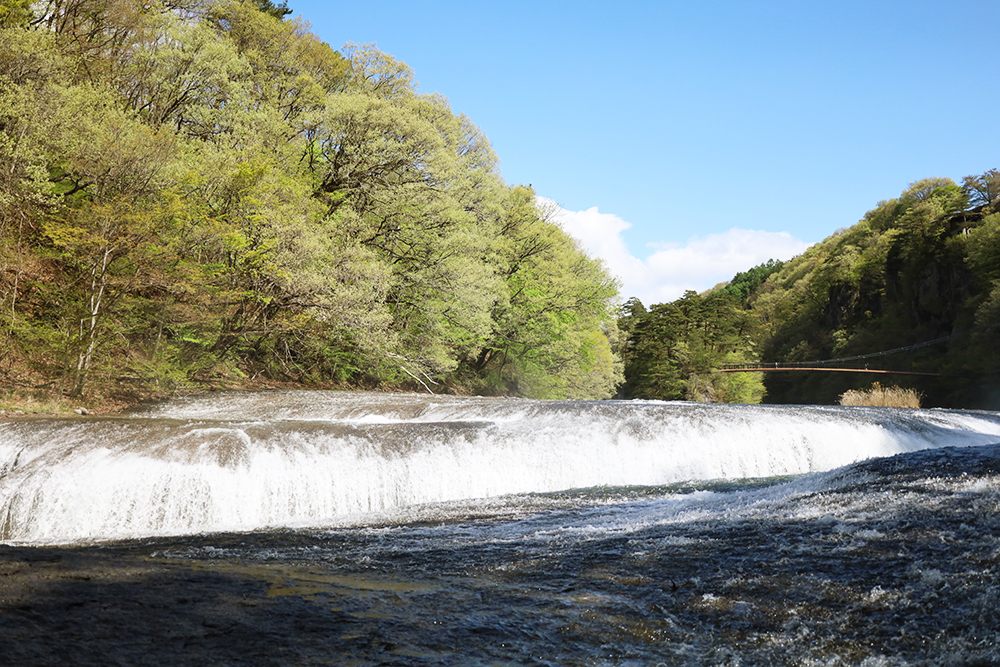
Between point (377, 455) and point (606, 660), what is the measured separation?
6627mm

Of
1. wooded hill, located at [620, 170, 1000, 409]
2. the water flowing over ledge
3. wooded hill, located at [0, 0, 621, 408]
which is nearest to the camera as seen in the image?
the water flowing over ledge

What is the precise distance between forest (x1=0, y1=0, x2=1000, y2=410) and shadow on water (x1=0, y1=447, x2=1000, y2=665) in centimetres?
1088

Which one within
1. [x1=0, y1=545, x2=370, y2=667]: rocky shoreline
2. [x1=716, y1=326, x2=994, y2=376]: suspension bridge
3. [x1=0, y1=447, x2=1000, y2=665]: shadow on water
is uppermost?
[x1=716, y1=326, x2=994, y2=376]: suspension bridge

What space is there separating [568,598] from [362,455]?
5820 millimetres

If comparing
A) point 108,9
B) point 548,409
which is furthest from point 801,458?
point 108,9

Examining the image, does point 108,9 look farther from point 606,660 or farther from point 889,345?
point 889,345

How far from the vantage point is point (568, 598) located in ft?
12.0

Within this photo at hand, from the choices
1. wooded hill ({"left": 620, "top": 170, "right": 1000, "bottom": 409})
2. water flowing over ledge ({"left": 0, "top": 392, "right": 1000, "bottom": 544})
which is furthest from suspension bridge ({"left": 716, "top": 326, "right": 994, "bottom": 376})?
water flowing over ledge ({"left": 0, "top": 392, "right": 1000, "bottom": 544})

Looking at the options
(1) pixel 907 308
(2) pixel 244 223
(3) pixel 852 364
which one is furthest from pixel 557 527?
(3) pixel 852 364

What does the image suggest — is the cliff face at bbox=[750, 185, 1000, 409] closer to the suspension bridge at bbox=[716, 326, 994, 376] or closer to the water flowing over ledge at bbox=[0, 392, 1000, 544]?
the suspension bridge at bbox=[716, 326, 994, 376]

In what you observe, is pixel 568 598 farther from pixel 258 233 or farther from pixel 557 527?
pixel 258 233

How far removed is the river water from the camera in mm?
2996

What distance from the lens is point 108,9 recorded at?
63.2 ft

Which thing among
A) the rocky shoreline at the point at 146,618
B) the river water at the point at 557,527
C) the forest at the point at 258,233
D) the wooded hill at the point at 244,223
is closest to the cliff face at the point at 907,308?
the forest at the point at 258,233
